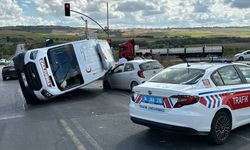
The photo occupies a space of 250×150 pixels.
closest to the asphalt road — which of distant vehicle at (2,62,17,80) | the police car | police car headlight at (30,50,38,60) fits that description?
the police car

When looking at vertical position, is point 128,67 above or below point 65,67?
below

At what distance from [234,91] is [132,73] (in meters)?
8.58

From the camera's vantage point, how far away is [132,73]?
593 inches

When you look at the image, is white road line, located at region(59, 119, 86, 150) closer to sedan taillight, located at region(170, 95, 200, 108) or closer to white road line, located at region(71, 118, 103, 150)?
white road line, located at region(71, 118, 103, 150)

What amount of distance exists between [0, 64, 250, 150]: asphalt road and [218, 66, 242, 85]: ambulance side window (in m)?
1.12

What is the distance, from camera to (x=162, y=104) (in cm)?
623

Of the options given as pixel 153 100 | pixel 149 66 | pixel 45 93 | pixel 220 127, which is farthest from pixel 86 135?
pixel 149 66

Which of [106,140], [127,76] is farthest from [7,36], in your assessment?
[106,140]

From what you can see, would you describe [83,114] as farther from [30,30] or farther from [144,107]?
[30,30]

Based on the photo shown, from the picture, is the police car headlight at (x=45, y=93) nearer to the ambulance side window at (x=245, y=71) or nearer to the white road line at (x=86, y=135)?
the white road line at (x=86, y=135)

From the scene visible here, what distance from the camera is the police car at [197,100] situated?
602 centimetres

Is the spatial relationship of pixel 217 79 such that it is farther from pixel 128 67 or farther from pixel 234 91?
pixel 128 67

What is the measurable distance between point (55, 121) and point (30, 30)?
92.5 metres

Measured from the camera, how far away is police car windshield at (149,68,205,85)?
21.4 feet
